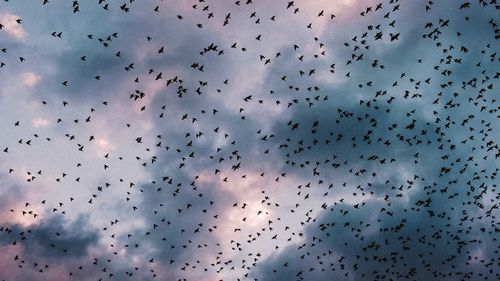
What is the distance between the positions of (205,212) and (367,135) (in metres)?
20.8

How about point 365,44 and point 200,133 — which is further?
point 200,133

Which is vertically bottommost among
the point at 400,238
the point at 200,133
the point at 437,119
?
the point at 400,238

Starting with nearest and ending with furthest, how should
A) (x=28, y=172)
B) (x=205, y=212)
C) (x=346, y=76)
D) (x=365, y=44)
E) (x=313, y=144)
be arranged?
(x=365, y=44) < (x=346, y=76) < (x=313, y=144) < (x=28, y=172) < (x=205, y=212)

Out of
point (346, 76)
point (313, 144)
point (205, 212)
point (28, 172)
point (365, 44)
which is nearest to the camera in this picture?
point (365, 44)

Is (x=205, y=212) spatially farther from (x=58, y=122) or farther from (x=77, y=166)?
(x=58, y=122)

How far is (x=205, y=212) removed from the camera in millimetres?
53125

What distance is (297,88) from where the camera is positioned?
43.9 metres

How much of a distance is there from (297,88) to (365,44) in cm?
767

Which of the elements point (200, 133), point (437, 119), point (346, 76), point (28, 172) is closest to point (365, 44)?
point (346, 76)

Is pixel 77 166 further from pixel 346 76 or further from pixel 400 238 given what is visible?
pixel 400 238

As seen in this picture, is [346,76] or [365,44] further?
[346,76]

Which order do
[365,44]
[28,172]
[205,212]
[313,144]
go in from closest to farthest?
[365,44], [313,144], [28,172], [205,212]

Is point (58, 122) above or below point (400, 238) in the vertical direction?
above

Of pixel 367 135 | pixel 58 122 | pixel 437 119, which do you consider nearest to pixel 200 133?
pixel 58 122
